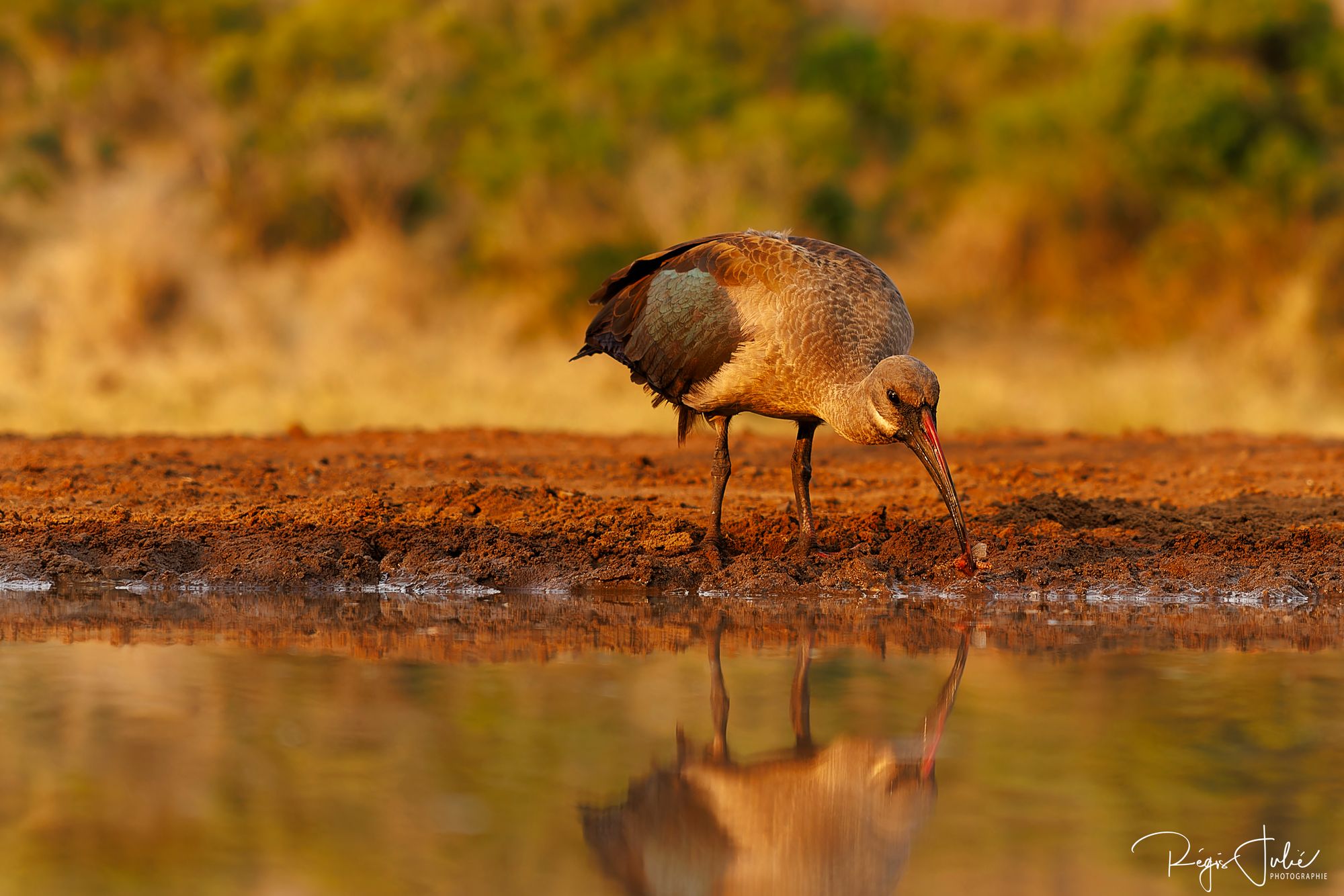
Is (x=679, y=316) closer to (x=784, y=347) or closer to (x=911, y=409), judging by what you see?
(x=784, y=347)

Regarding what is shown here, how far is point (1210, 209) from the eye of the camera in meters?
19.6

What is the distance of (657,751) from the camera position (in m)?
4.45

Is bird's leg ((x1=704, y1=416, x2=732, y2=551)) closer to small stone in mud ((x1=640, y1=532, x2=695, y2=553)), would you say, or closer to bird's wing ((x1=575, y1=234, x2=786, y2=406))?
small stone in mud ((x1=640, y1=532, x2=695, y2=553))

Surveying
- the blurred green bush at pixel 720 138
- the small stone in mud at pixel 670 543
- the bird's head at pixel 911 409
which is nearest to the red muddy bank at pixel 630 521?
the small stone in mud at pixel 670 543

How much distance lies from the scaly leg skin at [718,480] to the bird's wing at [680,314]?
10.6 inches

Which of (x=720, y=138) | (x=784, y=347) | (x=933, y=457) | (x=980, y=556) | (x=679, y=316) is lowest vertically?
(x=980, y=556)

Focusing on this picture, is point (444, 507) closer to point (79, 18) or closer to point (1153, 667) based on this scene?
point (1153, 667)

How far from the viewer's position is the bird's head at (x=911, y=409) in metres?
6.37

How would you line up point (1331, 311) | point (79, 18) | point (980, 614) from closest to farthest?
1. point (980, 614)
2. point (1331, 311)
3. point (79, 18)

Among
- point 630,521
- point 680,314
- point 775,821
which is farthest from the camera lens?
point 630,521

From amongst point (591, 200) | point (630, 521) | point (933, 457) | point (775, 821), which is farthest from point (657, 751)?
point (591, 200)

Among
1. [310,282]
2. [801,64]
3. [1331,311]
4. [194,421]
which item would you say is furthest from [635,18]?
[194,421]

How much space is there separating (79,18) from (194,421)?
623 inches

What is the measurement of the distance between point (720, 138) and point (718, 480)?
13.8m
